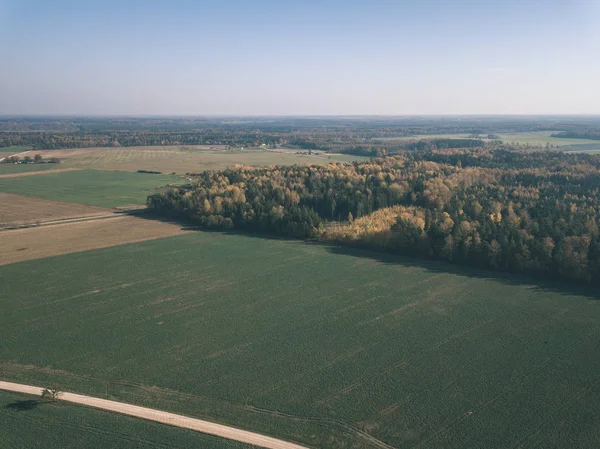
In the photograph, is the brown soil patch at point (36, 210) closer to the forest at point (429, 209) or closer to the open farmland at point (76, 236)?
the open farmland at point (76, 236)

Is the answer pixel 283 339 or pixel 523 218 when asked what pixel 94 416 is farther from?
pixel 523 218

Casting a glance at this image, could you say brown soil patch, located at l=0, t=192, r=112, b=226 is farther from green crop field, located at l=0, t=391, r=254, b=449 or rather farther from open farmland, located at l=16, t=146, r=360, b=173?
green crop field, located at l=0, t=391, r=254, b=449

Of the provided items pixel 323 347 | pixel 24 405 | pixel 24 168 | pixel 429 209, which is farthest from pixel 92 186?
pixel 323 347

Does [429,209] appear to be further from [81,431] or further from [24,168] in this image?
[24,168]

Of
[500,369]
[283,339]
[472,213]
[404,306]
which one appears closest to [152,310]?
[283,339]

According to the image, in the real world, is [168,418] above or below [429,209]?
below
